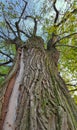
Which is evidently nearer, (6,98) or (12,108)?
(12,108)

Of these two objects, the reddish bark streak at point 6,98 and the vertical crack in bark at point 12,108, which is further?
the reddish bark streak at point 6,98

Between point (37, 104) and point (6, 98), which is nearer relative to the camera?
point (37, 104)

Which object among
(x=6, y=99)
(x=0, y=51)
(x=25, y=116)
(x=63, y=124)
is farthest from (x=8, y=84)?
(x=0, y=51)

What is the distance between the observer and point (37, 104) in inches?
93.8

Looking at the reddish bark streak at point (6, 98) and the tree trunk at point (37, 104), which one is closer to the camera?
the tree trunk at point (37, 104)

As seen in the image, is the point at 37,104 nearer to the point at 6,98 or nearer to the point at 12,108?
the point at 12,108

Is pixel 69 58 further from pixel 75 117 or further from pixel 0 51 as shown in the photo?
pixel 75 117

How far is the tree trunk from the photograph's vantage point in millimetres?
2074

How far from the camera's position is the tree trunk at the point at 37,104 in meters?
2.07

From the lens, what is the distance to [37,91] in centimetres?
275

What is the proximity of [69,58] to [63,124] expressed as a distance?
204 inches

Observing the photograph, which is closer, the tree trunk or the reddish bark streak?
the tree trunk

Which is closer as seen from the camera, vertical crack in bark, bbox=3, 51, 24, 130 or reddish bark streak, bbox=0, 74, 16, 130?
vertical crack in bark, bbox=3, 51, 24, 130

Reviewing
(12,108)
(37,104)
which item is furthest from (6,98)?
(37,104)
